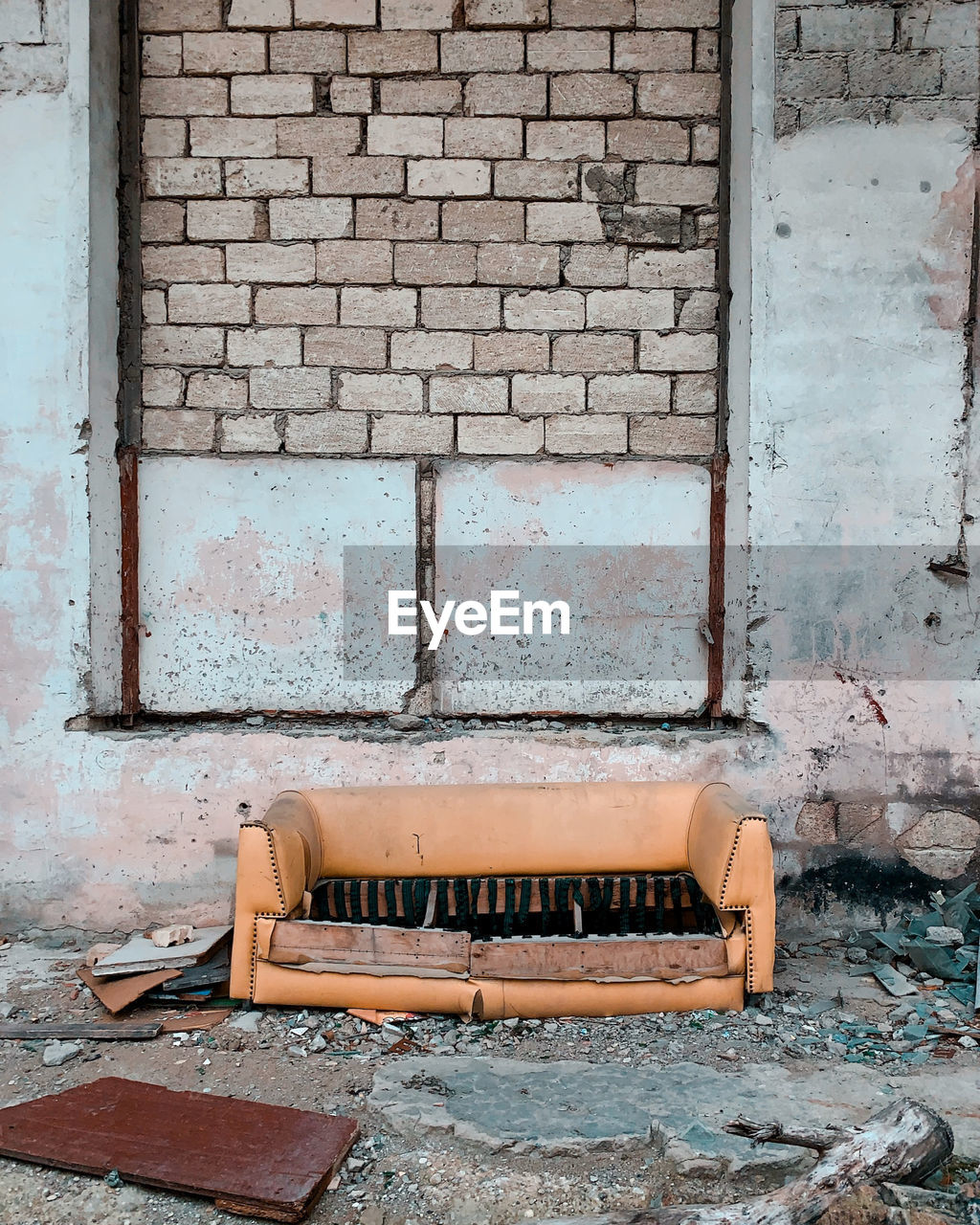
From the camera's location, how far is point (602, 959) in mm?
3373

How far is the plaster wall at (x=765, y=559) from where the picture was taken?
4188 mm

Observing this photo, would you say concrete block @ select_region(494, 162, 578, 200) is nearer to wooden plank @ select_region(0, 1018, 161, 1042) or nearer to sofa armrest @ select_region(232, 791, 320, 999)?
sofa armrest @ select_region(232, 791, 320, 999)

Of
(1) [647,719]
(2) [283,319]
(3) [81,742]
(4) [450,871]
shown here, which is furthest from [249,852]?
(2) [283,319]

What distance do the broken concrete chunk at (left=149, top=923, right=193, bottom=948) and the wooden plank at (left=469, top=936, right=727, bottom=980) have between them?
51.3 inches

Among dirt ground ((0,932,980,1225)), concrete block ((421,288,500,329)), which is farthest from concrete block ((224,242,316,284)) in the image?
dirt ground ((0,932,980,1225))

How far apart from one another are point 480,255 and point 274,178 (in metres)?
0.96

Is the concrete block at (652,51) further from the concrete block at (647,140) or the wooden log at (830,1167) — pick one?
the wooden log at (830,1167)

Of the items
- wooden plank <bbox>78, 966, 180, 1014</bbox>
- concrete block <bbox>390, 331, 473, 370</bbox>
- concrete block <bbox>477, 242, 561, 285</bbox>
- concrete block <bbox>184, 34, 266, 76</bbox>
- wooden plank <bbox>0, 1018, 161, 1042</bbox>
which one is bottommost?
wooden plank <bbox>0, 1018, 161, 1042</bbox>

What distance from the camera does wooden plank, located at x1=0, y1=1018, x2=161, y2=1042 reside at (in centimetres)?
334

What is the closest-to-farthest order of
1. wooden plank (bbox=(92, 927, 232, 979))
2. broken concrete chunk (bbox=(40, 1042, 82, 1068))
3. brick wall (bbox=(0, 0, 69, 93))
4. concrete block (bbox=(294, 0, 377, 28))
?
1. broken concrete chunk (bbox=(40, 1042, 82, 1068))
2. wooden plank (bbox=(92, 927, 232, 979))
3. brick wall (bbox=(0, 0, 69, 93))
4. concrete block (bbox=(294, 0, 377, 28))

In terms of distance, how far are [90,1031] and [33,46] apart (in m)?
3.87

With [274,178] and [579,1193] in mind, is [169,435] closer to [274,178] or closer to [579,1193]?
[274,178]

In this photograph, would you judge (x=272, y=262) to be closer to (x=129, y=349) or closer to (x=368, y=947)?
(x=129, y=349)

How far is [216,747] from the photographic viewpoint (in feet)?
14.1
